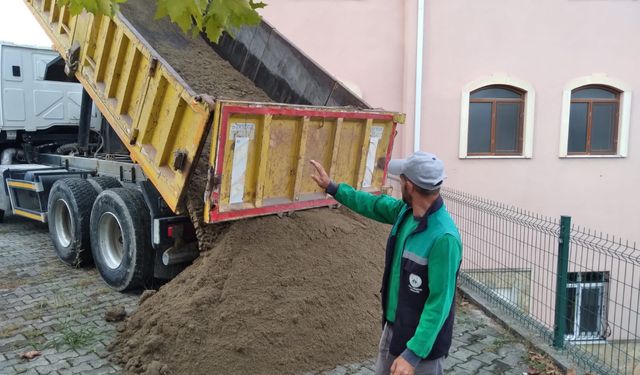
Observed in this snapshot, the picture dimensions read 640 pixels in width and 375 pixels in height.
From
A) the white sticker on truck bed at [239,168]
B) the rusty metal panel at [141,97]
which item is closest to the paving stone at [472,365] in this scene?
the white sticker on truck bed at [239,168]

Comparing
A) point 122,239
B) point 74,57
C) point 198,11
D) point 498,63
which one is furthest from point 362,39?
point 198,11

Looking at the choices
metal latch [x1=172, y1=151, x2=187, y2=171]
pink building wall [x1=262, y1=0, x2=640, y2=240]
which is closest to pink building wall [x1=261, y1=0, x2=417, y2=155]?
pink building wall [x1=262, y1=0, x2=640, y2=240]

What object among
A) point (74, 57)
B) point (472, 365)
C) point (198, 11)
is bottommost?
point (472, 365)

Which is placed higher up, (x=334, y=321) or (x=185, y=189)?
(x=185, y=189)

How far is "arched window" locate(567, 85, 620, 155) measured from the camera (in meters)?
10.4

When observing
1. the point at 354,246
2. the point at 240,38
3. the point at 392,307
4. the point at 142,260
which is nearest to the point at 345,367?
the point at 354,246

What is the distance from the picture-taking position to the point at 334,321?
421 cm

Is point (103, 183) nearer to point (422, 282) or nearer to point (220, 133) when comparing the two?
point (220, 133)

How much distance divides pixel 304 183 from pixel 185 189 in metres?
1.05

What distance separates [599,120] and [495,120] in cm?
228

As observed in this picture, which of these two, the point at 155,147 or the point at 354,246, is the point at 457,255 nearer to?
the point at 354,246

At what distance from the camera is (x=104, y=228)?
5559 millimetres

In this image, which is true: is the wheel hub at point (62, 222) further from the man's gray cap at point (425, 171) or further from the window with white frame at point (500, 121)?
the window with white frame at point (500, 121)

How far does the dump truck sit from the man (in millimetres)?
1687
